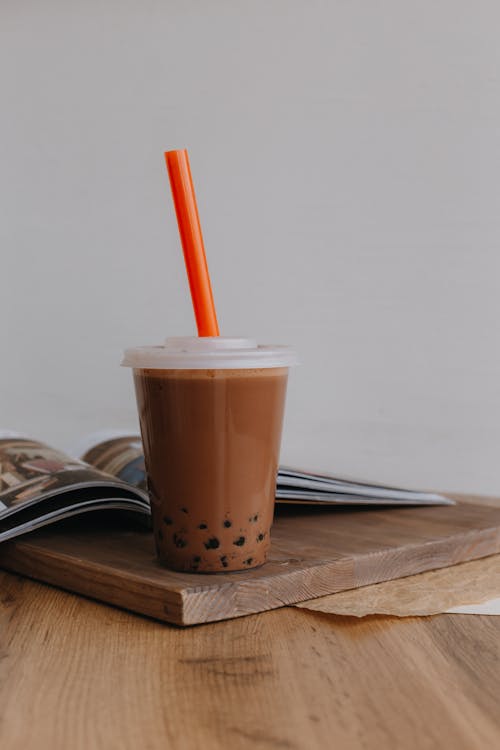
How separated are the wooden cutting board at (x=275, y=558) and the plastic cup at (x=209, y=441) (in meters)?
0.03

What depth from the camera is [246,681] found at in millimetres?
549

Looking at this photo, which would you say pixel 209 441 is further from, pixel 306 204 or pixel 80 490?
pixel 306 204

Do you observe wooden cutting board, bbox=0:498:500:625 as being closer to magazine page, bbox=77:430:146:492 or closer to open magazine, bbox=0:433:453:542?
open magazine, bbox=0:433:453:542

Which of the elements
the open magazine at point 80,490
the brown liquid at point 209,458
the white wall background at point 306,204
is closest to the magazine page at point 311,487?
the open magazine at point 80,490

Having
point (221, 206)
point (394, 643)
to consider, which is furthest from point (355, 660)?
point (221, 206)

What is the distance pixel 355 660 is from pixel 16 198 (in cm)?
143

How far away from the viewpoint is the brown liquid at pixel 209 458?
705 millimetres

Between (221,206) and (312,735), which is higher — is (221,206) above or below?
above

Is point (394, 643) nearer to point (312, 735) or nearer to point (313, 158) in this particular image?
point (312, 735)

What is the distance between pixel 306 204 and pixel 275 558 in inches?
38.4

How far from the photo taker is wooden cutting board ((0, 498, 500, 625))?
67 cm

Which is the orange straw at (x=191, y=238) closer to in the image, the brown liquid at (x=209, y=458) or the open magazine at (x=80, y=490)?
the brown liquid at (x=209, y=458)

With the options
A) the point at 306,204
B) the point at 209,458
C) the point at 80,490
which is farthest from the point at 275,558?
the point at 306,204

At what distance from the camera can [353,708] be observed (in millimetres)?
506
